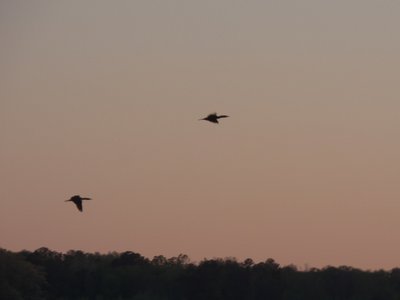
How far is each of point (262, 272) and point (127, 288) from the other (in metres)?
9.79

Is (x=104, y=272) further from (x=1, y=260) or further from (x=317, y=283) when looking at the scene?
(x=1, y=260)

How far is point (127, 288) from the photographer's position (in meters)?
169

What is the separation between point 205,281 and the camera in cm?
16450

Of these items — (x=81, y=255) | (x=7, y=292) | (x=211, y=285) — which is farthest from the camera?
(x=81, y=255)

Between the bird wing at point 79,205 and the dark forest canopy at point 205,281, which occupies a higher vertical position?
the dark forest canopy at point 205,281

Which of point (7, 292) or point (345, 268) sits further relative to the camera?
point (345, 268)

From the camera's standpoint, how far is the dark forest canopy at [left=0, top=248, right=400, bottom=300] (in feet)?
536

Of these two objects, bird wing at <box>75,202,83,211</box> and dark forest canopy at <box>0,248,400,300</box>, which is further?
dark forest canopy at <box>0,248,400,300</box>

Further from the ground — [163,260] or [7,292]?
[163,260]

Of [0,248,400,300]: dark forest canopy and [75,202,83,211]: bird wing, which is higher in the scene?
[0,248,400,300]: dark forest canopy

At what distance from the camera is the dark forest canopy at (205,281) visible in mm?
163375

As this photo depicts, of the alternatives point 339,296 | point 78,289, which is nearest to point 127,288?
point 78,289

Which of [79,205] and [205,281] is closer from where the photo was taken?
[79,205]

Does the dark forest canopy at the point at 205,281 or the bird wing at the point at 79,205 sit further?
the dark forest canopy at the point at 205,281
